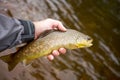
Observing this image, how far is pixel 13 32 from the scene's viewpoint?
141 inches

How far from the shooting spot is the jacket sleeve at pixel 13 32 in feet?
11.5

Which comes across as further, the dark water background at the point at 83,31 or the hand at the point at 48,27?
the dark water background at the point at 83,31

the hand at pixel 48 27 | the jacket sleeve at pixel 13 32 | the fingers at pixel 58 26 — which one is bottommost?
the jacket sleeve at pixel 13 32

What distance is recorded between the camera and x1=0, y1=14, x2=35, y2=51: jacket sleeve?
349 cm

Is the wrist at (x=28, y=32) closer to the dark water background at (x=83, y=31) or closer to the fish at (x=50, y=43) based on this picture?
the fish at (x=50, y=43)

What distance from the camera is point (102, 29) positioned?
7.68 m

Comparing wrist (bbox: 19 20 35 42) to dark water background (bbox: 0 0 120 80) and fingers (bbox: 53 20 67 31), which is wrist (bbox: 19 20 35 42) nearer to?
fingers (bbox: 53 20 67 31)

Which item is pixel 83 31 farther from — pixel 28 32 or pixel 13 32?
pixel 13 32

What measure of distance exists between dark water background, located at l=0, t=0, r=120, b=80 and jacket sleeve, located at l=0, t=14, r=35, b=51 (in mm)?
1363

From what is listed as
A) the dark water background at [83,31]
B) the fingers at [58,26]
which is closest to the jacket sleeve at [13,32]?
the fingers at [58,26]

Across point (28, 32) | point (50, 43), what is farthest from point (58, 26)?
point (28, 32)

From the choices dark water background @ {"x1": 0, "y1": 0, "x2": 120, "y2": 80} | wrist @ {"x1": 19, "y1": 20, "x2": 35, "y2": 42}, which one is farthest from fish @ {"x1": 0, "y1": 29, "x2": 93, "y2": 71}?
dark water background @ {"x1": 0, "y1": 0, "x2": 120, "y2": 80}

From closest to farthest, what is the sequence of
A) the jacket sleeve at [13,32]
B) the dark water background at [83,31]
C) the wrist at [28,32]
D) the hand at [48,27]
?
1. the jacket sleeve at [13,32]
2. the wrist at [28,32]
3. the hand at [48,27]
4. the dark water background at [83,31]

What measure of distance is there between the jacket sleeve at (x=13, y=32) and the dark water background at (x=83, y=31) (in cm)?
136
